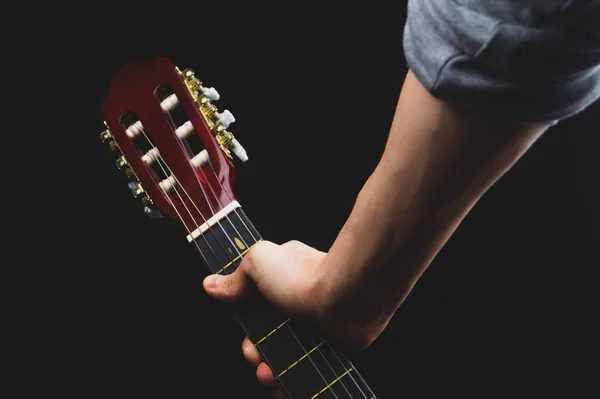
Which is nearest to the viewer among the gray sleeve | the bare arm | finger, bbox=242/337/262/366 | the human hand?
the gray sleeve

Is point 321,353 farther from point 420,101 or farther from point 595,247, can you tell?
point 595,247

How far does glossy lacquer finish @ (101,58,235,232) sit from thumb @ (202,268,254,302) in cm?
12

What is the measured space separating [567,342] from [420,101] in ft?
4.42

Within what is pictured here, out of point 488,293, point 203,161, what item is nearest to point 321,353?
point 203,161

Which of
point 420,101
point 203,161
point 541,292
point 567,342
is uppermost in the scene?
point 203,161

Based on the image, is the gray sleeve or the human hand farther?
the human hand

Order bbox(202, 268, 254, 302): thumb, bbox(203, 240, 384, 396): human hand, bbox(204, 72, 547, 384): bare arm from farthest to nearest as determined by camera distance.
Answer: bbox(202, 268, 254, 302): thumb → bbox(203, 240, 384, 396): human hand → bbox(204, 72, 547, 384): bare arm

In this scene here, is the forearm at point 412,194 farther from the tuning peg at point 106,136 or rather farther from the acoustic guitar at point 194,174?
the tuning peg at point 106,136

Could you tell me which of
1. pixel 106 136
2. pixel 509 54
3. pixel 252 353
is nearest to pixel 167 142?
pixel 106 136

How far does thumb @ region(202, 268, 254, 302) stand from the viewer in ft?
2.89

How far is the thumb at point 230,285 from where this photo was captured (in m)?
0.88

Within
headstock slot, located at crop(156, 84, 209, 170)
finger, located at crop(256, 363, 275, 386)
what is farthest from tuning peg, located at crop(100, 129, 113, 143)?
finger, located at crop(256, 363, 275, 386)

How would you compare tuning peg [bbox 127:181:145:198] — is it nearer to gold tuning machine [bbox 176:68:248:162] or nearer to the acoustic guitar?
the acoustic guitar

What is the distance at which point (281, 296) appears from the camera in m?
0.79
